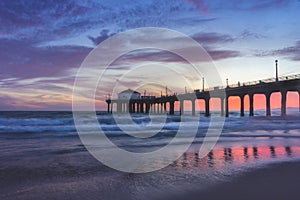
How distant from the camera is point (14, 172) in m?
6.75

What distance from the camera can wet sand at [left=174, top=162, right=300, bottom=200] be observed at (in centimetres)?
469

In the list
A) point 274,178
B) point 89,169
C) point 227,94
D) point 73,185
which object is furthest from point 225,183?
point 227,94

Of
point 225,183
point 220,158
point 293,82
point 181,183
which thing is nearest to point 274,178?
point 225,183

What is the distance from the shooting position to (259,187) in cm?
528

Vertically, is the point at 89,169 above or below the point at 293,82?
below

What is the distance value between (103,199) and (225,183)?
249cm

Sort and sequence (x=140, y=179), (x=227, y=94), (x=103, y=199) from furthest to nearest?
(x=227, y=94)
(x=140, y=179)
(x=103, y=199)

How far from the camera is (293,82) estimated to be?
39.1 m

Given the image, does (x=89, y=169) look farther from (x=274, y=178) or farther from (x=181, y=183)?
(x=274, y=178)

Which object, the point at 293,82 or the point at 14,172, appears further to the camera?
the point at 293,82

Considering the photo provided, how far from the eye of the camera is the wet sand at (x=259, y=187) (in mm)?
4691

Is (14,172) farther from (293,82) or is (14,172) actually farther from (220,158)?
(293,82)

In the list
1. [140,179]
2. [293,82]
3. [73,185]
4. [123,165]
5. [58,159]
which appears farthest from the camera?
[293,82]

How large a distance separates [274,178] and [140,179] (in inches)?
115
